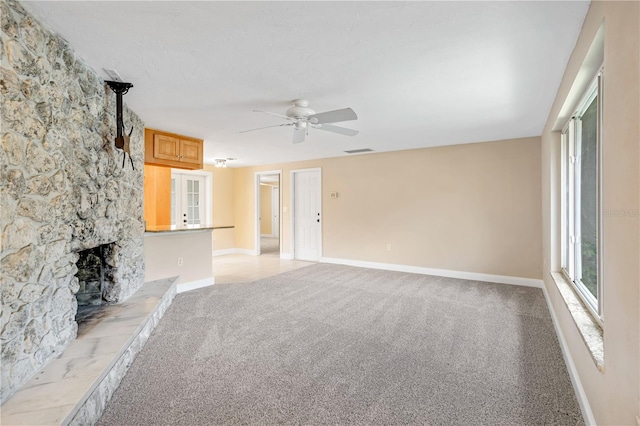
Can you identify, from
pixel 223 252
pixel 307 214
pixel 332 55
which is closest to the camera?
pixel 332 55

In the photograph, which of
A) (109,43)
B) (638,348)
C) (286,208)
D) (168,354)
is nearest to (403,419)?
(638,348)

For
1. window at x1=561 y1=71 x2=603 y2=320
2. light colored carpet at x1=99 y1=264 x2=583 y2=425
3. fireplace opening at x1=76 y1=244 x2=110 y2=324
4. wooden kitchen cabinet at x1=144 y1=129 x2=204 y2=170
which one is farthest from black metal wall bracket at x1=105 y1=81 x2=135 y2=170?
window at x1=561 y1=71 x2=603 y2=320

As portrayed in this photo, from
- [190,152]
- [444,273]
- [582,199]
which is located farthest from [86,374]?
[444,273]

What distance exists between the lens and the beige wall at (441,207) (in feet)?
15.4

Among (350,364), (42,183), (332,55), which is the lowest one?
(350,364)

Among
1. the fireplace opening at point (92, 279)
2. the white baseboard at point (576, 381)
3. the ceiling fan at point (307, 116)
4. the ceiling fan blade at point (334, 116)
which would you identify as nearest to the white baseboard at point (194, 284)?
the fireplace opening at point (92, 279)

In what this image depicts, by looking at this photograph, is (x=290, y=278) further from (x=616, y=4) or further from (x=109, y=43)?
(x=616, y=4)

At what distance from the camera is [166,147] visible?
4320 millimetres

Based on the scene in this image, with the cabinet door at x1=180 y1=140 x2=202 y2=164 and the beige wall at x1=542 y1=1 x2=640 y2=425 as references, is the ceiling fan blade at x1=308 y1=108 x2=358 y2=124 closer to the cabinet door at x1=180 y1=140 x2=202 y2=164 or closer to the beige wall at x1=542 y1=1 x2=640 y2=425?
the beige wall at x1=542 y1=1 x2=640 y2=425

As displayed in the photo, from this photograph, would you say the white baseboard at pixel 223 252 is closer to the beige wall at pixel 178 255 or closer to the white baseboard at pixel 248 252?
the white baseboard at pixel 248 252

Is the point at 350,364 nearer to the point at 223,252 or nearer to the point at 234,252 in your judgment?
the point at 223,252

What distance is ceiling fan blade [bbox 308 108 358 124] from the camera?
276 centimetres

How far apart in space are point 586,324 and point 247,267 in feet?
17.4

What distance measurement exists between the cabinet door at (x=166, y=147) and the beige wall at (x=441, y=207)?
9.99 feet
